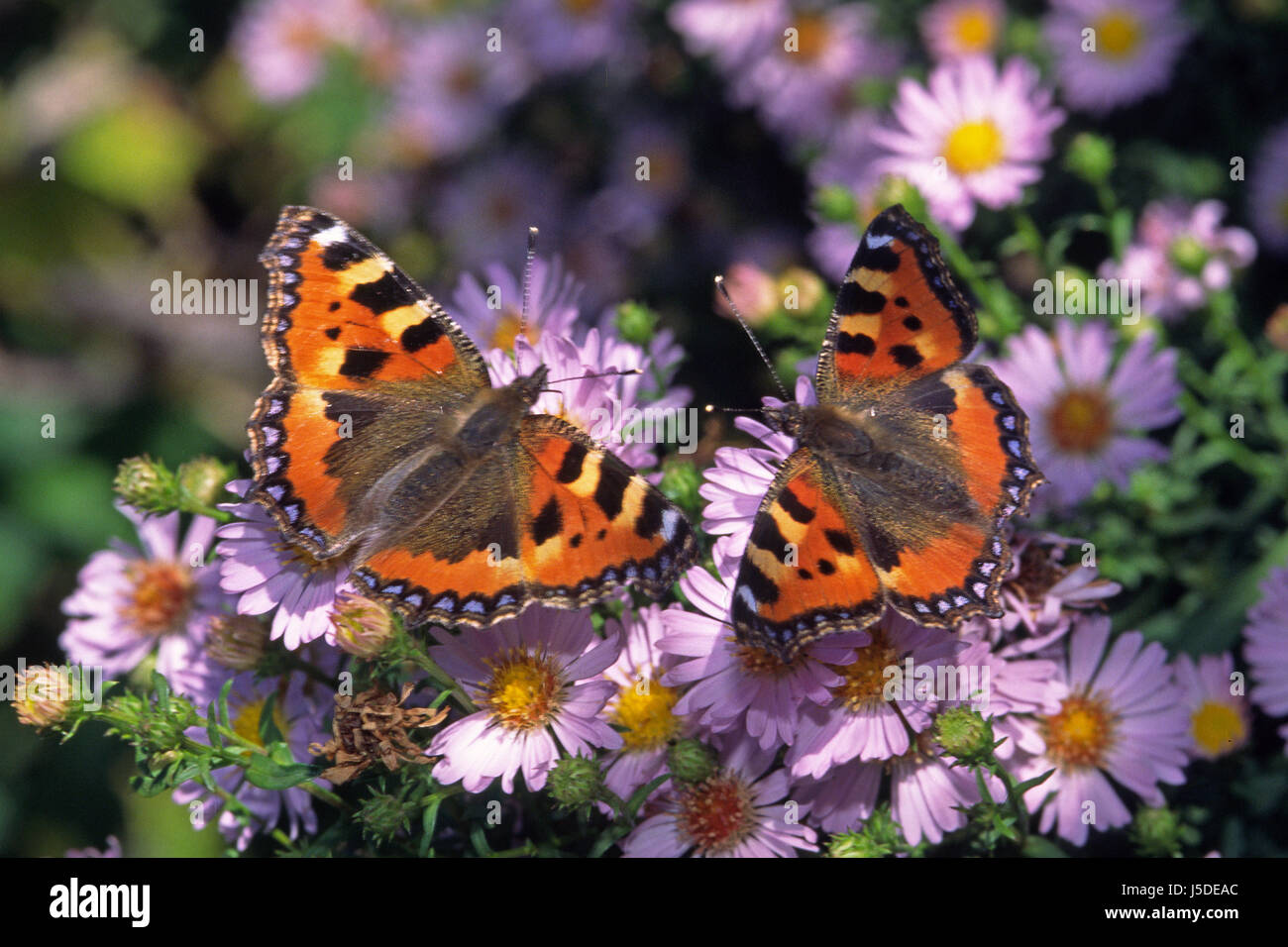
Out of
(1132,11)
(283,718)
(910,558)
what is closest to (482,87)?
(1132,11)

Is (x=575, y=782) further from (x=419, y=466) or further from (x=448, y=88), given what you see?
(x=448, y=88)

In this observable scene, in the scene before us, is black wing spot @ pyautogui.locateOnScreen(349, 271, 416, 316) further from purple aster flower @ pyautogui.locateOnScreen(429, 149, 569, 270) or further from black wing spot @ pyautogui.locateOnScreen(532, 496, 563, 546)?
purple aster flower @ pyautogui.locateOnScreen(429, 149, 569, 270)

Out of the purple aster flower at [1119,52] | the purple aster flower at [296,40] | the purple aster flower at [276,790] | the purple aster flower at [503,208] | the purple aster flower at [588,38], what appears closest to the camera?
the purple aster flower at [276,790]

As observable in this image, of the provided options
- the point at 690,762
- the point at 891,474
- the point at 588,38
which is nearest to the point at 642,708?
the point at 690,762

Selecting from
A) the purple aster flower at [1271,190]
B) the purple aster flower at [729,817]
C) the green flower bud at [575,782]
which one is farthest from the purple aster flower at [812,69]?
the green flower bud at [575,782]

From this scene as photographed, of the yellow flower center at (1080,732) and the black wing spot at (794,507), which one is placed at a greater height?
the black wing spot at (794,507)

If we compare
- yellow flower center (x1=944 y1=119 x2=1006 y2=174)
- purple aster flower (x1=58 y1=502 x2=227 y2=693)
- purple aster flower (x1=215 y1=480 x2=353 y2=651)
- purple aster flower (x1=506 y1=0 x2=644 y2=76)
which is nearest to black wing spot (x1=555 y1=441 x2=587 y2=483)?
purple aster flower (x1=215 y1=480 x2=353 y2=651)

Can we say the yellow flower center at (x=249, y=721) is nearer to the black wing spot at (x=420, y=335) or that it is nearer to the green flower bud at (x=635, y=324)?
the black wing spot at (x=420, y=335)
